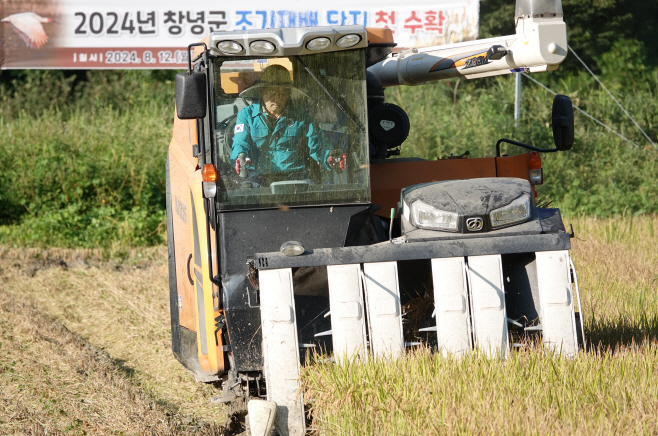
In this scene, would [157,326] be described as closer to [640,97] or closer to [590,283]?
[590,283]

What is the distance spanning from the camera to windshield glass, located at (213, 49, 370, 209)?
168 inches

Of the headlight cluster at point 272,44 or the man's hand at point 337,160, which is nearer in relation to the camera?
the headlight cluster at point 272,44

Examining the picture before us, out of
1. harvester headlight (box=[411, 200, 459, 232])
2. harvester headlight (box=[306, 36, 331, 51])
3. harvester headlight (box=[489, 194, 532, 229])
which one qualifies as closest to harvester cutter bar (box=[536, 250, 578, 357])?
harvester headlight (box=[489, 194, 532, 229])

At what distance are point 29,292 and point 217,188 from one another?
5142 mm

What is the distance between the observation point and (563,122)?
199 inches

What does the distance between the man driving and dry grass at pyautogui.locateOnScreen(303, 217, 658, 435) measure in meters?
1.18

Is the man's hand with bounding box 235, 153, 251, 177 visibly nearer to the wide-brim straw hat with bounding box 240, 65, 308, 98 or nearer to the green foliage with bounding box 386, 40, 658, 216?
the wide-brim straw hat with bounding box 240, 65, 308, 98

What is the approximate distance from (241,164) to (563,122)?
2.18m

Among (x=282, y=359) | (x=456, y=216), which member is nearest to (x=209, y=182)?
(x=282, y=359)

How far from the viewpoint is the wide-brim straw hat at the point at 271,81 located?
4293mm

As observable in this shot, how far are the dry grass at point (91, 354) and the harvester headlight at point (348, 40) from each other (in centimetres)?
230

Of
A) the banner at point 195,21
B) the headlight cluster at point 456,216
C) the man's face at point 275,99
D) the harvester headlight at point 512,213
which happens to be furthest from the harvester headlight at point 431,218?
the banner at point 195,21

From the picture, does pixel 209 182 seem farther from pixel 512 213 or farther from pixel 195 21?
pixel 195 21

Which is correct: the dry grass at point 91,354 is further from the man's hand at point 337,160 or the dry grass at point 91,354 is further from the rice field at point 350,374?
the man's hand at point 337,160
